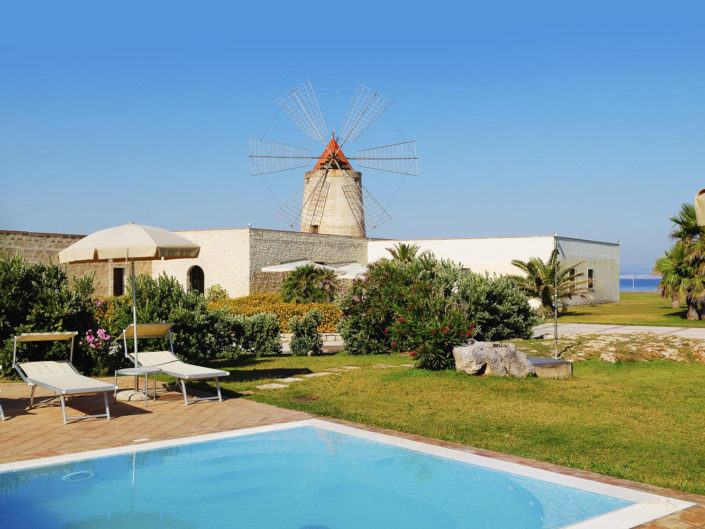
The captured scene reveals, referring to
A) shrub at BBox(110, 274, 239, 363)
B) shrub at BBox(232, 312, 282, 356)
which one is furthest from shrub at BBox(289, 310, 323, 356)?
shrub at BBox(110, 274, 239, 363)

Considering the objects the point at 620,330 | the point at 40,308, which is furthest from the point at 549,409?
the point at 620,330

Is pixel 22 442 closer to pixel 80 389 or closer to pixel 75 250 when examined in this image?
pixel 80 389

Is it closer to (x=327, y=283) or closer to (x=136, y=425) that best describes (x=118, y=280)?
(x=327, y=283)

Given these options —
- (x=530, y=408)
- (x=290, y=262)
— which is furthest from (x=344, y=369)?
(x=290, y=262)

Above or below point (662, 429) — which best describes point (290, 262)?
above

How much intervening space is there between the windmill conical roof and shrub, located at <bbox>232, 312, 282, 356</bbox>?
22.2 metres

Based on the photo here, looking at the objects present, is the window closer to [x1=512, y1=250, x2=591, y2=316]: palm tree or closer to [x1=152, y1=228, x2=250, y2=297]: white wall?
[x1=152, y1=228, x2=250, y2=297]: white wall

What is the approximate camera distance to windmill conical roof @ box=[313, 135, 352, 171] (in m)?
35.3

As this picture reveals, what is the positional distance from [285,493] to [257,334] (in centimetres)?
858

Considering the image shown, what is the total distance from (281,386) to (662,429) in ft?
15.6

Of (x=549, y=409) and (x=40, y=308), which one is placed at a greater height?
(x=40, y=308)

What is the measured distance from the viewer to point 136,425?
6.69 metres

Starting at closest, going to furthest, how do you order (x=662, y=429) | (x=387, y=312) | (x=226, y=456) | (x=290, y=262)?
(x=226, y=456)
(x=662, y=429)
(x=387, y=312)
(x=290, y=262)

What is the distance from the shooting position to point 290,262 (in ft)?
90.3
